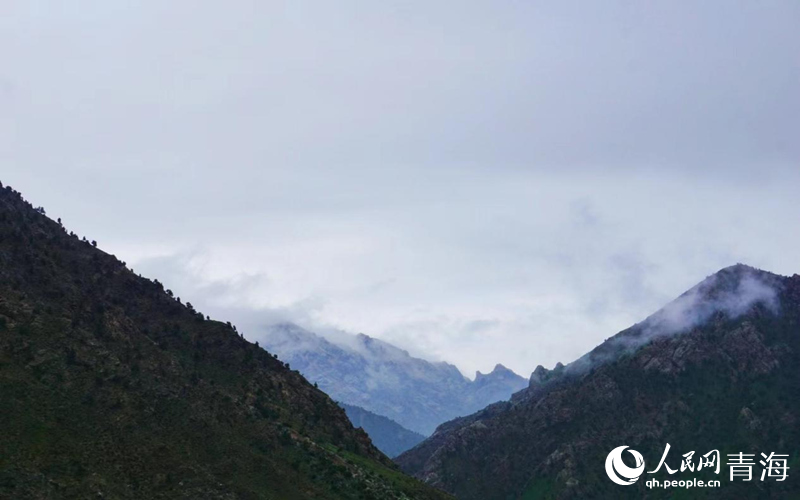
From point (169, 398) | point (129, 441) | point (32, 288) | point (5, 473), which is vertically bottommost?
point (5, 473)

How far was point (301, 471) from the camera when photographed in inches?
5217

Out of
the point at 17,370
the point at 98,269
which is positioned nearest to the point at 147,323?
the point at 98,269

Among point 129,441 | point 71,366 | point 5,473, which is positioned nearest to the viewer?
point 5,473

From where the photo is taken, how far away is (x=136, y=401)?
4855 inches

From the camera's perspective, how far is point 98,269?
16088 centimetres

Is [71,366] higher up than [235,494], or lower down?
higher up

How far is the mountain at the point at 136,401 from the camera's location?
106 metres

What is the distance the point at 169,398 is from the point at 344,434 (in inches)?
1974

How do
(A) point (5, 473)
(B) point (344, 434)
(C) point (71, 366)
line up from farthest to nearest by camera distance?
1. (B) point (344, 434)
2. (C) point (71, 366)
3. (A) point (5, 473)

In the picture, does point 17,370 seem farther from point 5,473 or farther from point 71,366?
point 5,473

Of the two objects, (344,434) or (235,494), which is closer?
(235,494)

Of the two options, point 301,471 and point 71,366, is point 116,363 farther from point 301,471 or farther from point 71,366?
point 301,471

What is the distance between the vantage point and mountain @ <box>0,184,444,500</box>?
106188 mm

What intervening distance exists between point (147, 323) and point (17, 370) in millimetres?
44268
